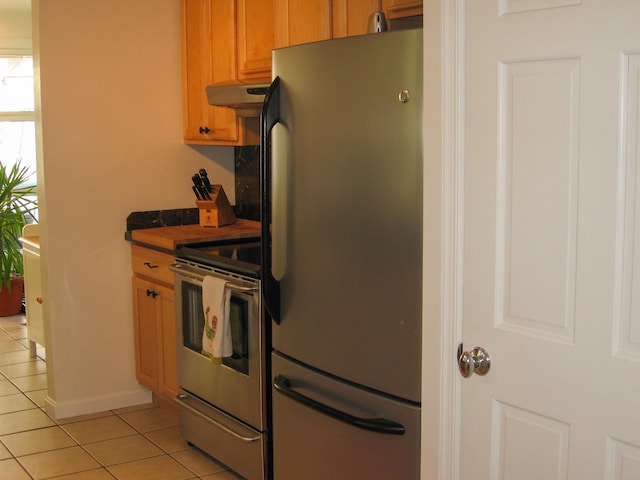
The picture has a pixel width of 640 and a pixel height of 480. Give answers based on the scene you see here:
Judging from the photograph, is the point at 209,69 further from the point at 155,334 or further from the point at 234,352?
the point at 234,352

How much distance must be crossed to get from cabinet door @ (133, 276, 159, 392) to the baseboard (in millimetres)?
105

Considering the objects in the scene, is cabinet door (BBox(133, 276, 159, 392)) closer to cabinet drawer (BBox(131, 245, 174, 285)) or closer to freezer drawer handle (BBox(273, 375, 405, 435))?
cabinet drawer (BBox(131, 245, 174, 285))

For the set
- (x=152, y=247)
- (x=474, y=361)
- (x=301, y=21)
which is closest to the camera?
(x=474, y=361)

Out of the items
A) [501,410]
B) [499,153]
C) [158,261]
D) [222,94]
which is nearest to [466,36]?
[499,153]

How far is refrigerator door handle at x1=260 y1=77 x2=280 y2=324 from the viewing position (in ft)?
8.89

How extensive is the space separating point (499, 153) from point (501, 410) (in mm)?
657

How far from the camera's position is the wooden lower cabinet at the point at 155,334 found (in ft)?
13.0

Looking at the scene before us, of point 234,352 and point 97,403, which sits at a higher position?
point 234,352

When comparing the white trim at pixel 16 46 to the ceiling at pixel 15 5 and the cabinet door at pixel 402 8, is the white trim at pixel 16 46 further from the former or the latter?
the cabinet door at pixel 402 8

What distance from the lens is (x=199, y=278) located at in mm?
3471

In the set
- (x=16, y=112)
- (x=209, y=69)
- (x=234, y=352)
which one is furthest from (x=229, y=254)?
(x=16, y=112)

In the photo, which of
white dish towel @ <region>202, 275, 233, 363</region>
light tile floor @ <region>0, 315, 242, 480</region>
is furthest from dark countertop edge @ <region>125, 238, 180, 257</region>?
light tile floor @ <region>0, 315, 242, 480</region>

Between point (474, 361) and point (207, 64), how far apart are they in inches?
96.4

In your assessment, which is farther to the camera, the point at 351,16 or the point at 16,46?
the point at 16,46
